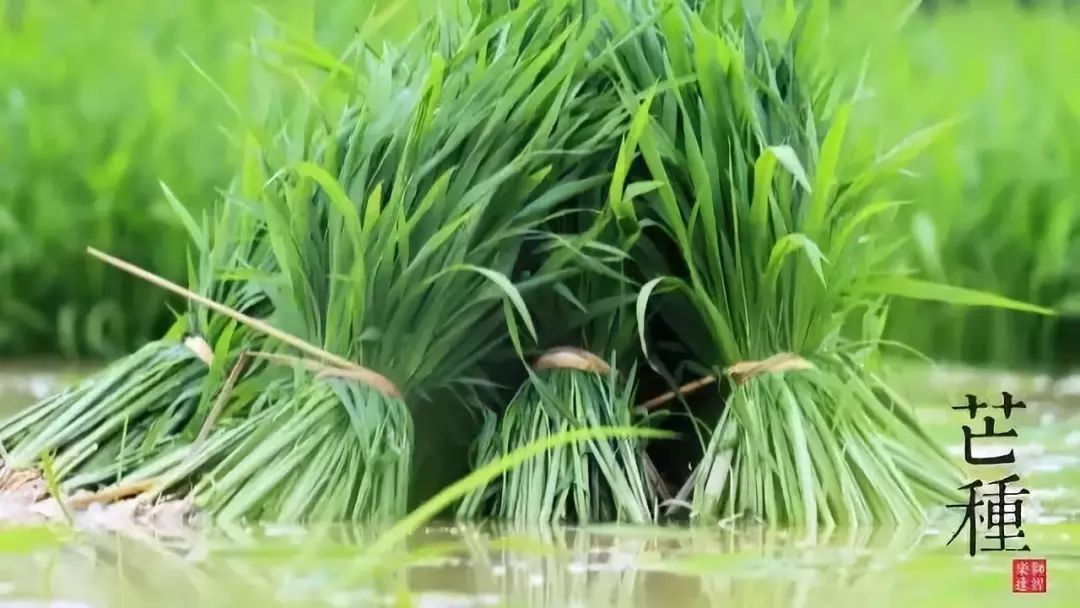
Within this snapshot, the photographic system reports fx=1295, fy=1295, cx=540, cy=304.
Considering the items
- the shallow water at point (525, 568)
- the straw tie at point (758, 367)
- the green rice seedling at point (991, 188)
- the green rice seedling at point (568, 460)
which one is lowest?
the shallow water at point (525, 568)

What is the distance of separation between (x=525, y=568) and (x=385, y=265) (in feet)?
0.51

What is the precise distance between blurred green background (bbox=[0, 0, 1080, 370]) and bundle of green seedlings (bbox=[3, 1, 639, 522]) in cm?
42

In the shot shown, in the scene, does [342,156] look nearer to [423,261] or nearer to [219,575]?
[423,261]

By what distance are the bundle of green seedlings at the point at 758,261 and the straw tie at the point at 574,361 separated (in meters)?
0.03

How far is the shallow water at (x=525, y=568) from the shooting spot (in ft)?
1.66

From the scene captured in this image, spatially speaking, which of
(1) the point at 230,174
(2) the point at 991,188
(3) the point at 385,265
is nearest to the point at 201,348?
(3) the point at 385,265

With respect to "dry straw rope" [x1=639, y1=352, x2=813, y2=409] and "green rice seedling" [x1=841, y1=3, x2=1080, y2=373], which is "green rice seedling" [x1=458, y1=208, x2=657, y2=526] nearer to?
"dry straw rope" [x1=639, y1=352, x2=813, y2=409]

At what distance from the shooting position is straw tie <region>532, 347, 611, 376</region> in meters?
0.62

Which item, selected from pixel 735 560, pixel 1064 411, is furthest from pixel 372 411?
pixel 1064 411

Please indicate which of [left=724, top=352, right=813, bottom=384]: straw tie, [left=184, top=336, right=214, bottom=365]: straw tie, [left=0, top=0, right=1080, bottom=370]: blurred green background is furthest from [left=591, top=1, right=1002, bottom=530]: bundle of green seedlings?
[left=0, top=0, right=1080, bottom=370]: blurred green background

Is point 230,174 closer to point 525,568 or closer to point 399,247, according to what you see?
point 399,247

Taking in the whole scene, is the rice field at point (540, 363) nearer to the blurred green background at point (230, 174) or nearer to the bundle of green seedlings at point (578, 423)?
the bundle of green seedlings at point (578, 423)

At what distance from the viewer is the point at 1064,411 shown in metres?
0.88

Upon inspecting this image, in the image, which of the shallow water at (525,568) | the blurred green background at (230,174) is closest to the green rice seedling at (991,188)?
the blurred green background at (230,174)
